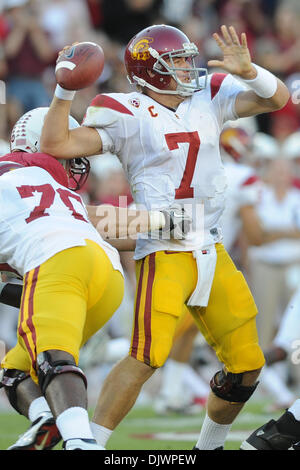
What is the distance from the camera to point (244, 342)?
375cm

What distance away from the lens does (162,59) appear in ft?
12.3

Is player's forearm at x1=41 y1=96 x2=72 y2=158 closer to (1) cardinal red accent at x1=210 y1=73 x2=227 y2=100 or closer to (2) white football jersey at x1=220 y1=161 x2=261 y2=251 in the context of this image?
(1) cardinal red accent at x1=210 y1=73 x2=227 y2=100

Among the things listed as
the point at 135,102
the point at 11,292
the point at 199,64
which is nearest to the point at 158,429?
the point at 11,292

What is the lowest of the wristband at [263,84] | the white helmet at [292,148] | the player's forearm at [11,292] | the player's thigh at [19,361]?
the white helmet at [292,148]

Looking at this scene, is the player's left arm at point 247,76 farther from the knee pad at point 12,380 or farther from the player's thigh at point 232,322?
the knee pad at point 12,380

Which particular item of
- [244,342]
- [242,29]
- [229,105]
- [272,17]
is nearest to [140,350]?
[244,342]

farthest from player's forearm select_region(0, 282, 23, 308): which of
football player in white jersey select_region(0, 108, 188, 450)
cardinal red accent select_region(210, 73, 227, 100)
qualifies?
cardinal red accent select_region(210, 73, 227, 100)

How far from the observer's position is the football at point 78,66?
3.41 m

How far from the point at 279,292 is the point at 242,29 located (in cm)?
390

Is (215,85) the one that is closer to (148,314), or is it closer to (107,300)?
(148,314)

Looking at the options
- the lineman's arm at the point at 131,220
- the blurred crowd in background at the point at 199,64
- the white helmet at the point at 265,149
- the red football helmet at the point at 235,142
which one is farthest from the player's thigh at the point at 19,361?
the white helmet at the point at 265,149

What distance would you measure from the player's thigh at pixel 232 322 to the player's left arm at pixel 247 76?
0.73 meters

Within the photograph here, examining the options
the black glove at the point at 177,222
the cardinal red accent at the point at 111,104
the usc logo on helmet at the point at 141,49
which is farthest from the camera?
the usc logo on helmet at the point at 141,49

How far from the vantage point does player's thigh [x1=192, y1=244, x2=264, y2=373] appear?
374 cm
